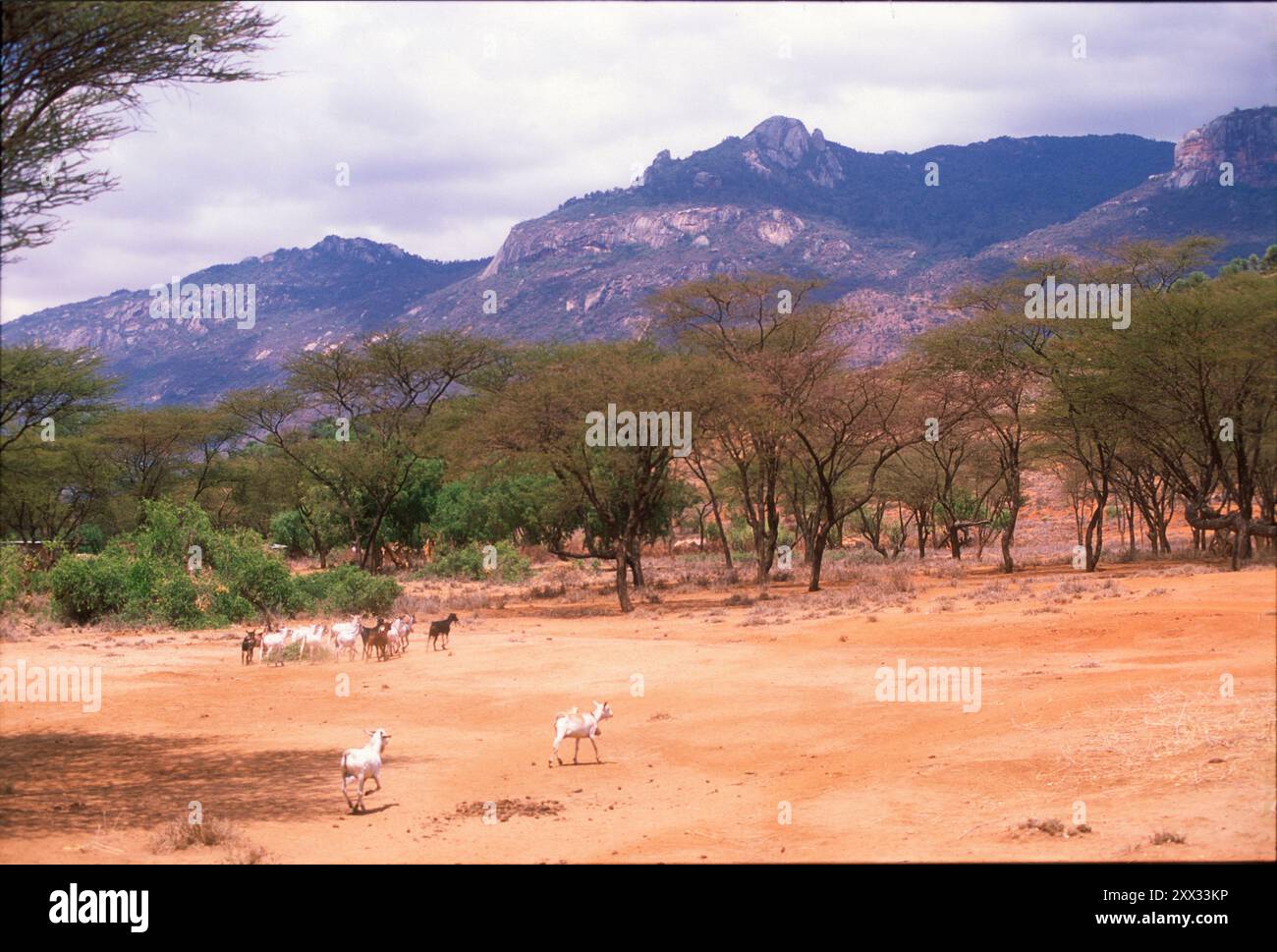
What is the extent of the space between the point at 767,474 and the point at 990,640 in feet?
55.0

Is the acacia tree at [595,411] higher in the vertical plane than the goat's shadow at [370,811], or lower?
higher

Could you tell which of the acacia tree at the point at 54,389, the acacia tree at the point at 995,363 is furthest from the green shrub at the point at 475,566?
the acacia tree at the point at 995,363

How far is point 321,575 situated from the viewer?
28.9 metres

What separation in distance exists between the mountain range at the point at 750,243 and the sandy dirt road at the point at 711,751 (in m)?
70.6

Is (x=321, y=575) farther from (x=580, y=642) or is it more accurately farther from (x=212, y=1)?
(x=212, y=1)

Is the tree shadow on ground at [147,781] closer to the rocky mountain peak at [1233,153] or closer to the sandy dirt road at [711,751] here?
the sandy dirt road at [711,751]

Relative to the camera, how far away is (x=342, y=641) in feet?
65.2

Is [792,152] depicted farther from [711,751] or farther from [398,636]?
[711,751]

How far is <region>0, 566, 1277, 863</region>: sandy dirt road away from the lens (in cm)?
803

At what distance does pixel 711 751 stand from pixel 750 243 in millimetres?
110476

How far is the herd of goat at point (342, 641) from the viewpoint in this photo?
19609mm

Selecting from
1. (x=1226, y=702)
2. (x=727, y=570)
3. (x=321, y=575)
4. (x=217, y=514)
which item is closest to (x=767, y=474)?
(x=727, y=570)

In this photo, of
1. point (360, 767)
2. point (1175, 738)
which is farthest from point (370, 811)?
point (1175, 738)

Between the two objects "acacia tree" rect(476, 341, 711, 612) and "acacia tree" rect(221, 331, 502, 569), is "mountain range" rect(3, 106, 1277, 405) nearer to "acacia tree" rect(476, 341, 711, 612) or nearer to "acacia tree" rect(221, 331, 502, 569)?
"acacia tree" rect(221, 331, 502, 569)
